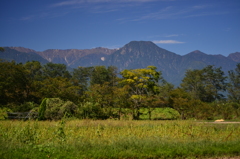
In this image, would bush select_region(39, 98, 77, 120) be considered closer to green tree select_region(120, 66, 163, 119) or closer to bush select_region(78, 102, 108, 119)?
bush select_region(78, 102, 108, 119)

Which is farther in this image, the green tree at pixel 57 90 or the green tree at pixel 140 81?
the green tree at pixel 57 90

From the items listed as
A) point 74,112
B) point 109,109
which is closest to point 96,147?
point 74,112

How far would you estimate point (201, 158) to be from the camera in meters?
9.06

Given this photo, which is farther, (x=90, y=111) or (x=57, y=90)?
(x=57, y=90)

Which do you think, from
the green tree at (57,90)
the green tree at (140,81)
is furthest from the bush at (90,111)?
the green tree at (57,90)

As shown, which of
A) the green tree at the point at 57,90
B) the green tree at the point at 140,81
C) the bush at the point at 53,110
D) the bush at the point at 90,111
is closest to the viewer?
the bush at the point at 53,110

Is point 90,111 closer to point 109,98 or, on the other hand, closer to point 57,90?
point 109,98

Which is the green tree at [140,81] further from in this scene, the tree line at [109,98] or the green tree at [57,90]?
the green tree at [57,90]

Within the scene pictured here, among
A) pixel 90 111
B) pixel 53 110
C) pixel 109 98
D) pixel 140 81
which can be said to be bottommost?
pixel 90 111

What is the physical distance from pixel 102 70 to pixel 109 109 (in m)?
Result: 42.7

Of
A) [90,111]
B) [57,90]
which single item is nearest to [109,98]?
[90,111]

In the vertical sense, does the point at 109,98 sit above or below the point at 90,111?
above

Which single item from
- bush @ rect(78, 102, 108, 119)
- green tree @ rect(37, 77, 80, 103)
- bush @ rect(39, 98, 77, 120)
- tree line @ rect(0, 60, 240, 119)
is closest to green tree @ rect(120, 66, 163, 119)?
tree line @ rect(0, 60, 240, 119)

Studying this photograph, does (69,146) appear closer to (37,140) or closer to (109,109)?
(37,140)
